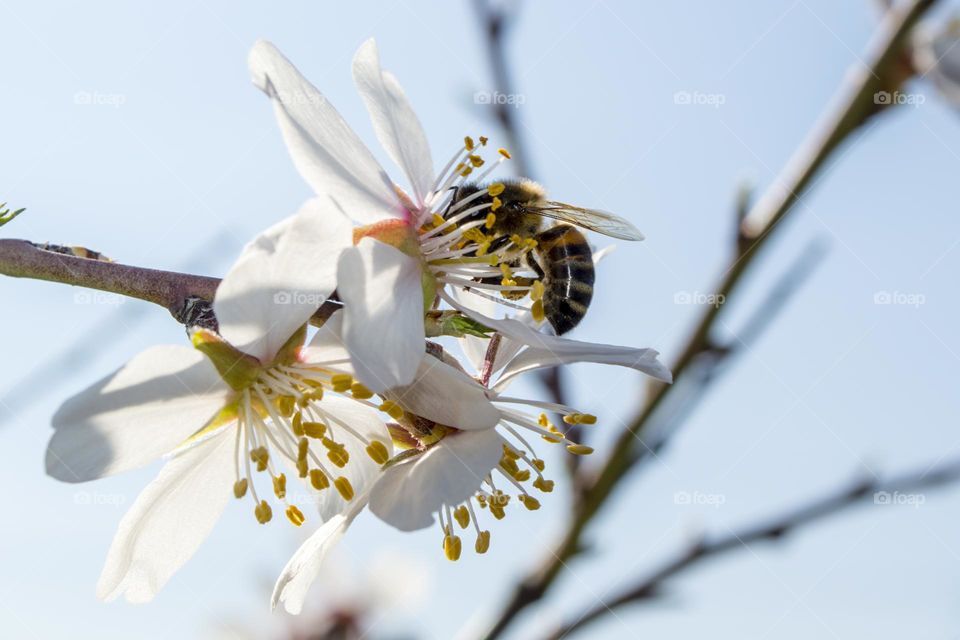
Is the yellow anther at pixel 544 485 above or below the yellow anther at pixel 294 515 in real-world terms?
below

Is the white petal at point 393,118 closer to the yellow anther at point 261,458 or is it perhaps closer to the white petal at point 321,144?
the white petal at point 321,144

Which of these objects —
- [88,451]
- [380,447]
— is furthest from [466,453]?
[88,451]

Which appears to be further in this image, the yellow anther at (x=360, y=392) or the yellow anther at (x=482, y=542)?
the yellow anther at (x=482, y=542)

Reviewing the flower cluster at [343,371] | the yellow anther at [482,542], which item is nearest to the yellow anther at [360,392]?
the flower cluster at [343,371]

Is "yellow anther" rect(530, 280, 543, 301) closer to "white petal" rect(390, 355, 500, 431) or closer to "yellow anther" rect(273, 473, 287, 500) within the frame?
"white petal" rect(390, 355, 500, 431)

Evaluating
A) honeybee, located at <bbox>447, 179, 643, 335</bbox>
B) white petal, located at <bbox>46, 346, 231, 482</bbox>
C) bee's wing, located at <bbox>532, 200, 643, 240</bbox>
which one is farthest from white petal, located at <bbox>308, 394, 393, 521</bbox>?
bee's wing, located at <bbox>532, 200, 643, 240</bbox>

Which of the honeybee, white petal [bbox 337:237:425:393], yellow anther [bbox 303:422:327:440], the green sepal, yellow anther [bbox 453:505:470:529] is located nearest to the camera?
white petal [bbox 337:237:425:393]

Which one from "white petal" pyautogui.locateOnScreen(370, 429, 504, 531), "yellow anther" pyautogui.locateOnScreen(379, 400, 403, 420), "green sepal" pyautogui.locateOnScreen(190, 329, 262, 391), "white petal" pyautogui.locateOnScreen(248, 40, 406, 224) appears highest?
"white petal" pyautogui.locateOnScreen(248, 40, 406, 224)

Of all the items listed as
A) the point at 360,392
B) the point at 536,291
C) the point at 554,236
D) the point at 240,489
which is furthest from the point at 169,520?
the point at 554,236
